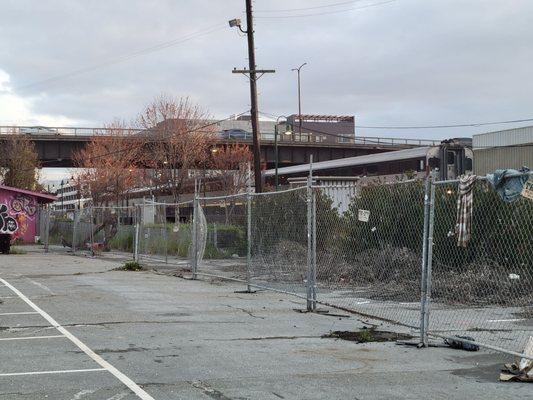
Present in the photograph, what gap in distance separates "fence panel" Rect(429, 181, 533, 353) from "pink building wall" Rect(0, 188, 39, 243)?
23.2 metres

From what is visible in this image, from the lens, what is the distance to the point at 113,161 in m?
52.2

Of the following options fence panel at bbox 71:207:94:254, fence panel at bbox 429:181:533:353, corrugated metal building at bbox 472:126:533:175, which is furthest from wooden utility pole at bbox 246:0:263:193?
corrugated metal building at bbox 472:126:533:175

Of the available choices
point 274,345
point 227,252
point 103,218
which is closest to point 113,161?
point 103,218

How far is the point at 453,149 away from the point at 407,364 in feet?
50.5

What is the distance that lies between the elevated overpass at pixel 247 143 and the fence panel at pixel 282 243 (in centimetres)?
3500

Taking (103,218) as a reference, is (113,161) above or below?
above

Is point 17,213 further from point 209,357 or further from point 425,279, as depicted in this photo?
point 425,279

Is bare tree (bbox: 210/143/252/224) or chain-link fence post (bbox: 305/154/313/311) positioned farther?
bare tree (bbox: 210/143/252/224)

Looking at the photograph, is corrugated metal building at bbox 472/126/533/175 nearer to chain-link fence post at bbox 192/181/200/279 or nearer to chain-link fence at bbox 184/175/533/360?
chain-link fence post at bbox 192/181/200/279

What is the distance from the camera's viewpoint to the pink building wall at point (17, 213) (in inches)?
1216

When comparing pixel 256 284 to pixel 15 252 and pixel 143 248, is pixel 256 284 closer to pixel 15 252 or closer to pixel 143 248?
pixel 143 248

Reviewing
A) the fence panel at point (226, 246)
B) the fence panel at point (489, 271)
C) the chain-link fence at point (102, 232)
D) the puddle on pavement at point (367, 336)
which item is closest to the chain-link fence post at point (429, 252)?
the puddle on pavement at point (367, 336)

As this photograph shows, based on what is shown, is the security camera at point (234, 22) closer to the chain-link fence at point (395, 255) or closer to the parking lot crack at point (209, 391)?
the chain-link fence at point (395, 255)

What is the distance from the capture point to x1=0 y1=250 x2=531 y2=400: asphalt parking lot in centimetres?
615
